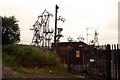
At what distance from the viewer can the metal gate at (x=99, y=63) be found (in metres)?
15.2

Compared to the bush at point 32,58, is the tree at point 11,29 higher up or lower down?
higher up

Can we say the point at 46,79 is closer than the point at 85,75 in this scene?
Yes

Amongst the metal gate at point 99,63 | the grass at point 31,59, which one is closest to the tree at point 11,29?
the grass at point 31,59

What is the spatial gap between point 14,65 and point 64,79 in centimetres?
652

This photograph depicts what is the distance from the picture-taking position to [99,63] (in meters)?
18.4

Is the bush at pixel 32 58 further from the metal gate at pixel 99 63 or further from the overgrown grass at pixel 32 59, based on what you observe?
the metal gate at pixel 99 63

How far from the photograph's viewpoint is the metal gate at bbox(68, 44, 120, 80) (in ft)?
50.0

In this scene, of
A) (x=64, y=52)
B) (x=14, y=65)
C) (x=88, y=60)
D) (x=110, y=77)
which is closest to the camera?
(x=110, y=77)

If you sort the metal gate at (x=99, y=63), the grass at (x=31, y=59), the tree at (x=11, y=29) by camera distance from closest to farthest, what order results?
1. the metal gate at (x=99, y=63)
2. the grass at (x=31, y=59)
3. the tree at (x=11, y=29)

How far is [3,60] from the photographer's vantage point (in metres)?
26.4

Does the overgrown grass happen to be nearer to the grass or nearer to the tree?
the grass

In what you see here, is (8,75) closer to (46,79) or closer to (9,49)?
(46,79)

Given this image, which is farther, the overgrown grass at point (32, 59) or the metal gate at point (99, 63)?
the overgrown grass at point (32, 59)

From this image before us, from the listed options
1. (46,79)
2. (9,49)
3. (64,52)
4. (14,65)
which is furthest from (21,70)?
(64,52)
